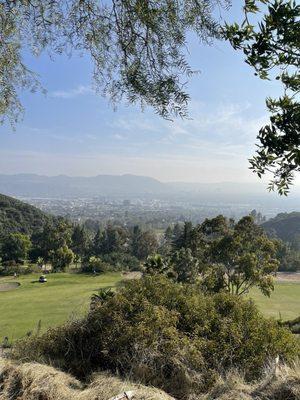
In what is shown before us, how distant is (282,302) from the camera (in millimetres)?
30875

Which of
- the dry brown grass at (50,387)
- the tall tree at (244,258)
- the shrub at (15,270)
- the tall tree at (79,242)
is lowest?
the shrub at (15,270)

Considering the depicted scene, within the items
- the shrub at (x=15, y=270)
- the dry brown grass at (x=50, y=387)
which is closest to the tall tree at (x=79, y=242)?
the shrub at (x=15, y=270)

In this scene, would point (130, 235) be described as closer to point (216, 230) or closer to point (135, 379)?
point (216, 230)

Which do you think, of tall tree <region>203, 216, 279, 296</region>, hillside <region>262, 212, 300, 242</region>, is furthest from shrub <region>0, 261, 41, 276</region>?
hillside <region>262, 212, 300, 242</region>

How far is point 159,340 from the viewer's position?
20.2ft

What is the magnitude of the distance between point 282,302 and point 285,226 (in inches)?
3105

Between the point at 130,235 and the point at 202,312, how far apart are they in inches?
2445

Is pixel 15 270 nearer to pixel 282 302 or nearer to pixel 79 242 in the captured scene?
pixel 79 242

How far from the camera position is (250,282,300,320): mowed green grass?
26.5 meters

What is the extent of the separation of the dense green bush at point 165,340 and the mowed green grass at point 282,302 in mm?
17505

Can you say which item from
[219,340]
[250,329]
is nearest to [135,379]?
[219,340]

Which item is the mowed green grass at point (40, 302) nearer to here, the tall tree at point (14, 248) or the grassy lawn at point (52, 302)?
the grassy lawn at point (52, 302)

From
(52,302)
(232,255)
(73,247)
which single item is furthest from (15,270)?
(232,255)

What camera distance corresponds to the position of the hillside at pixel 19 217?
238ft
